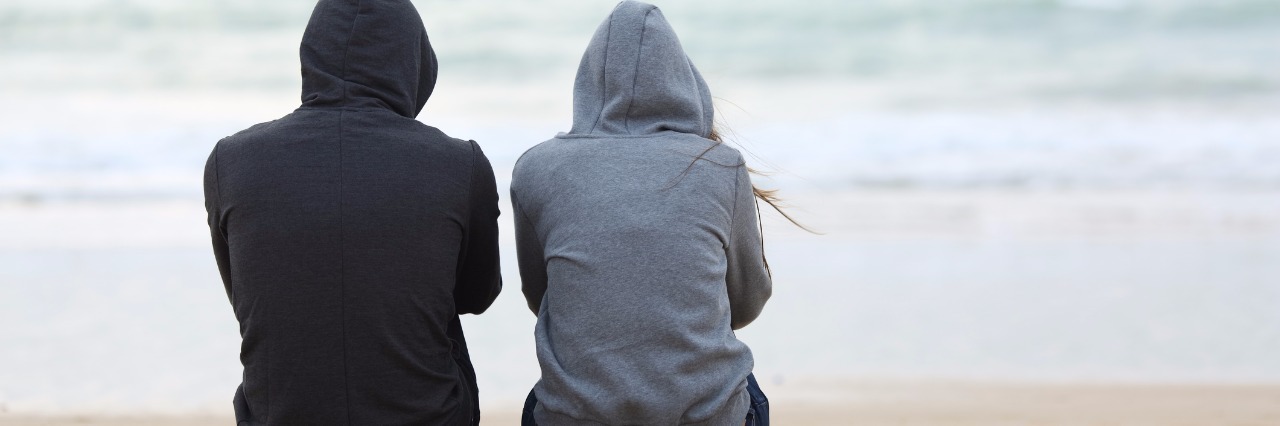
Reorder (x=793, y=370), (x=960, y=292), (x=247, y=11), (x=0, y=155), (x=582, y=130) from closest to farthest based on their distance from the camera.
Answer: (x=582, y=130), (x=793, y=370), (x=960, y=292), (x=0, y=155), (x=247, y=11)

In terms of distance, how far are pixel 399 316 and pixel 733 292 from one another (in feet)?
2.11

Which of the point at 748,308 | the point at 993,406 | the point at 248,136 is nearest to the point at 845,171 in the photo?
the point at 993,406

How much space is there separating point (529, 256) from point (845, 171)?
29.9ft

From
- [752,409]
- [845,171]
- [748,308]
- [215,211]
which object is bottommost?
[845,171]

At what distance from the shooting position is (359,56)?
209 centimetres

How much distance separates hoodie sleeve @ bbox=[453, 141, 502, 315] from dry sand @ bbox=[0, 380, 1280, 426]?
5.86 feet

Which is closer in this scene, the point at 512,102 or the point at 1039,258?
the point at 1039,258

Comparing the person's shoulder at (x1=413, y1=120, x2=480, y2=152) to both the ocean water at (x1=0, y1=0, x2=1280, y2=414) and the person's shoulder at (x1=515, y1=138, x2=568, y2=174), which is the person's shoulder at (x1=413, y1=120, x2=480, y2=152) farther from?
the ocean water at (x1=0, y1=0, x2=1280, y2=414)

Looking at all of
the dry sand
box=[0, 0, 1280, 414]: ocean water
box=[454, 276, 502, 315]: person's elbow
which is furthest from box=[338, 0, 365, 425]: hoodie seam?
the dry sand

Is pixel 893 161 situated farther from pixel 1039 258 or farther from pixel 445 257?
pixel 445 257

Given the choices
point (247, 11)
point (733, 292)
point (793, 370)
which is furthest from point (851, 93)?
point (733, 292)

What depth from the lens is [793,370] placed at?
15.4ft

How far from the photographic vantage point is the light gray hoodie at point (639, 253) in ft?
6.56

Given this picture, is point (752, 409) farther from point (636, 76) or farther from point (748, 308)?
point (636, 76)
